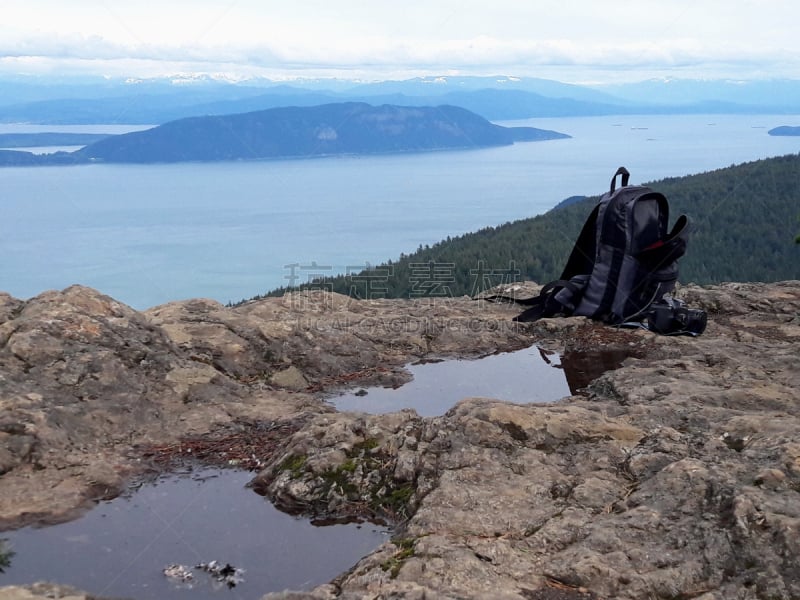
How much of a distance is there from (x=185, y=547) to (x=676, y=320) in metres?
5.49

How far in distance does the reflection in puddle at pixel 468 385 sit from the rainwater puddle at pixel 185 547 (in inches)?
70.2

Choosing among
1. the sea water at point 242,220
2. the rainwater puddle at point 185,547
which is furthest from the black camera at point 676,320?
the sea water at point 242,220

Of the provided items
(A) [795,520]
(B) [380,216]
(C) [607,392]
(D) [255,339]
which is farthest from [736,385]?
(B) [380,216]

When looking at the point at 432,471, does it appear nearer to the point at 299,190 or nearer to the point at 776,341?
the point at 776,341

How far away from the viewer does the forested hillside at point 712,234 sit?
59.6 m

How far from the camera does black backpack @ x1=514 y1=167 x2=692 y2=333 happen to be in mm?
7180

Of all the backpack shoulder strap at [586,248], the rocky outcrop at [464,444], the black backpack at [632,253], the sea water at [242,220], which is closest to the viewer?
the rocky outcrop at [464,444]

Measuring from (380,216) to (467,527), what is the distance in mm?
127975

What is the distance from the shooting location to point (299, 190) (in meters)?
172

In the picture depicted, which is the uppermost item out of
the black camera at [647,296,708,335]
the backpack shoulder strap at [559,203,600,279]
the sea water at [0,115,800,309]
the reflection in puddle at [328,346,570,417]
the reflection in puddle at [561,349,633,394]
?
the backpack shoulder strap at [559,203,600,279]

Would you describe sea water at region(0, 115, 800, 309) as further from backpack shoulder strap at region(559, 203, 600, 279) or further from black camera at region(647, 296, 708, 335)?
black camera at region(647, 296, 708, 335)

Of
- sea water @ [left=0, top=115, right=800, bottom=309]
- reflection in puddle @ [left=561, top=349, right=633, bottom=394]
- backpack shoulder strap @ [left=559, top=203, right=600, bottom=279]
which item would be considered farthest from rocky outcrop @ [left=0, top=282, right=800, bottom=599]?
sea water @ [left=0, top=115, right=800, bottom=309]

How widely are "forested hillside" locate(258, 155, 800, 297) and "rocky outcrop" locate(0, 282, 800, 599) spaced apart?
1821 inches

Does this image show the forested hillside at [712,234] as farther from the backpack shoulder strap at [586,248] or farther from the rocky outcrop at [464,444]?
the rocky outcrop at [464,444]
